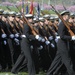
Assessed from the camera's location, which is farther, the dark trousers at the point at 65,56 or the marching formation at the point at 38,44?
the marching formation at the point at 38,44

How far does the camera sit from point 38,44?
1271 cm

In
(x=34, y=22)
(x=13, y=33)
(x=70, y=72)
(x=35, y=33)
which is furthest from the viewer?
(x=13, y=33)

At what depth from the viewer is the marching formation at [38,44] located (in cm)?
1137

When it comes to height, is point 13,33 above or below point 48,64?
above

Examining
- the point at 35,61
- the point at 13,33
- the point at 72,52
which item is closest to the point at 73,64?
the point at 72,52

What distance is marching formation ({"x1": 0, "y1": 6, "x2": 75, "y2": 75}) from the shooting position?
11.4 metres

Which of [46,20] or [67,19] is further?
[46,20]

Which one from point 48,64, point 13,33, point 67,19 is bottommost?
point 48,64

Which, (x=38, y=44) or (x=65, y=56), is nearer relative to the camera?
(x=65, y=56)

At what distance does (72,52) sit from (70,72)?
728 millimetres

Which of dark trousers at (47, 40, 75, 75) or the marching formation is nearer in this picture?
dark trousers at (47, 40, 75, 75)

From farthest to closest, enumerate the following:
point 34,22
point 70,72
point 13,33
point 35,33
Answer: point 13,33, point 34,22, point 35,33, point 70,72

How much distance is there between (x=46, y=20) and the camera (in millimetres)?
14086

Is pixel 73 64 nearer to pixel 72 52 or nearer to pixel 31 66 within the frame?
pixel 72 52
